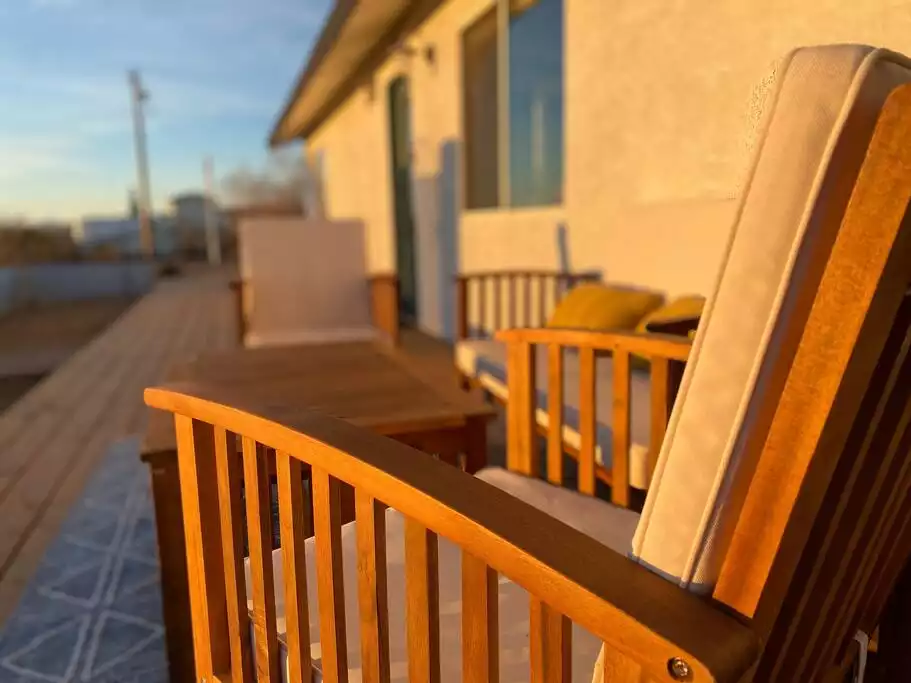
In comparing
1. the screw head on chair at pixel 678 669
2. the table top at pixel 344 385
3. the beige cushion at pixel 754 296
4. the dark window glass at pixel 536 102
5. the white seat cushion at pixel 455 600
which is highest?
the dark window glass at pixel 536 102

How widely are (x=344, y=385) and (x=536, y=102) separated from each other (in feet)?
9.44

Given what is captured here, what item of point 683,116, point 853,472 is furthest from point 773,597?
point 683,116

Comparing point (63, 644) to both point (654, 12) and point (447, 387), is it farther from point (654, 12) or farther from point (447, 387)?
point (654, 12)

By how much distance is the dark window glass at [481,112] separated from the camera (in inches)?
187

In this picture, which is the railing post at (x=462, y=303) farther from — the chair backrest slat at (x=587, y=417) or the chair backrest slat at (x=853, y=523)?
the chair backrest slat at (x=853, y=523)

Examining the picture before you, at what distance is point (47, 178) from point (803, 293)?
72.5 feet

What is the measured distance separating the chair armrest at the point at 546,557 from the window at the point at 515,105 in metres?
3.48

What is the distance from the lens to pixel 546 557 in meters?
0.57

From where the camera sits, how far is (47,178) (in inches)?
739

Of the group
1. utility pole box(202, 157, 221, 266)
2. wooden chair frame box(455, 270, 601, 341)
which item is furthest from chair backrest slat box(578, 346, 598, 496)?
utility pole box(202, 157, 221, 266)

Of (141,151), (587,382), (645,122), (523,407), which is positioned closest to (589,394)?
(587,382)

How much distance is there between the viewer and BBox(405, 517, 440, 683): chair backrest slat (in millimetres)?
697

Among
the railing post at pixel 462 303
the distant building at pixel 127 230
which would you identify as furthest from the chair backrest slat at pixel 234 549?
the distant building at pixel 127 230

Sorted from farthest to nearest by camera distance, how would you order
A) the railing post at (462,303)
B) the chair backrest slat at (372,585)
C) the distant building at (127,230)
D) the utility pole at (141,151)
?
the distant building at (127,230), the utility pole at (141,151), the railing post at (462,303), the chair backrest slat at (372,585)
